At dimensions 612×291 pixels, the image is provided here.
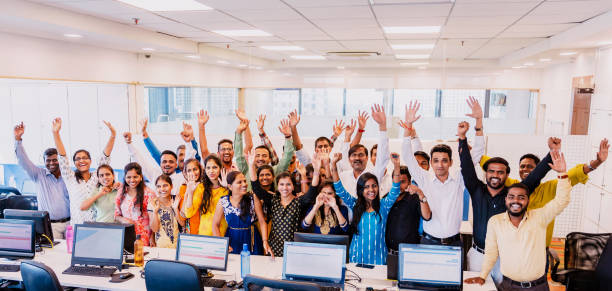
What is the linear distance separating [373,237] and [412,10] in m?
2.14

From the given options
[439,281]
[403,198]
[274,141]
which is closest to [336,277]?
[439,281]

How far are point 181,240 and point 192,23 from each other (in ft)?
8.87

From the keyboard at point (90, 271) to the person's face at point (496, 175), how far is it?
3120mm

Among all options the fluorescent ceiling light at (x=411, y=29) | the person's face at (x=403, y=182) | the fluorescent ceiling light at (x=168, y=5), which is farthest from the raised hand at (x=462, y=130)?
the fluorescent ceiling light at (x=168, y=5)

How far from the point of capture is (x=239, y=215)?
11.3ft

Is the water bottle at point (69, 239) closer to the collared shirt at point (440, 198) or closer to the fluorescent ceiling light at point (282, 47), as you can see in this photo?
the collared shirt at point (440, 198)

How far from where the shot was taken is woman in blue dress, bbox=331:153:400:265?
3273 millimetres

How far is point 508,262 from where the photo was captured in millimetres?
2924

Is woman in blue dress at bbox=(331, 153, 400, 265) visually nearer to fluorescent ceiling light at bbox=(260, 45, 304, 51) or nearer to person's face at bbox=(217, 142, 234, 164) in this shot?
person's face at bbox=(217, 142, 234, 164)

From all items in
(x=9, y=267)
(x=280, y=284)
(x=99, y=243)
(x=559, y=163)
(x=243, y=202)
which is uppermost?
(x=559, y=163)

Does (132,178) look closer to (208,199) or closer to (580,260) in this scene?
(208,199)

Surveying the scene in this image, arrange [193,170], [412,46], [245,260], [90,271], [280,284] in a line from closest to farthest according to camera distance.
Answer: [280,284]
[245,260]
[90,271]
[193,170]
[412,46]

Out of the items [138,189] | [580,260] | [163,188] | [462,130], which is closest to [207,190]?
[163,188]

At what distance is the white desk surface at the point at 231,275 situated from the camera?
115 inches
